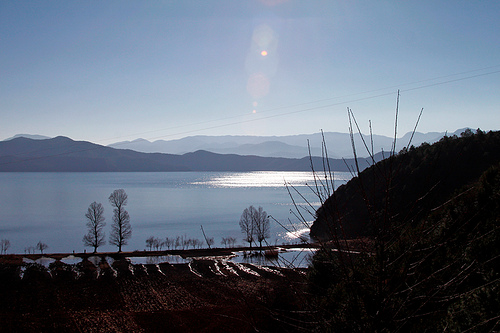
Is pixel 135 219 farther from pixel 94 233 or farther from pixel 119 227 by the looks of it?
pixel 94 233

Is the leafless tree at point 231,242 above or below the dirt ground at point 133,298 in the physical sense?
below

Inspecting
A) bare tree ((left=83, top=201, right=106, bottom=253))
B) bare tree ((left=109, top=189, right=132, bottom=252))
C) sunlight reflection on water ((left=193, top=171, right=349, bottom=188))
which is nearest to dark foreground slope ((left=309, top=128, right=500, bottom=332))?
bare tree ((left=109, top=189, right=132, bottom=252))

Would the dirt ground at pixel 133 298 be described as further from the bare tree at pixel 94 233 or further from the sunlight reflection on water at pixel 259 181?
the sunlight reflection on water at pixel 259 181

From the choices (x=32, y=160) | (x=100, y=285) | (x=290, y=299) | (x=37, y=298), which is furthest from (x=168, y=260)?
(x=32, y=160)

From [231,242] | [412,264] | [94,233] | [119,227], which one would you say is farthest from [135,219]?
[412,264]

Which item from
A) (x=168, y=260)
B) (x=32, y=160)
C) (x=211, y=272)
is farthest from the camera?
(x=32, y=160)

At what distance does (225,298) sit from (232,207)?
40.8 m

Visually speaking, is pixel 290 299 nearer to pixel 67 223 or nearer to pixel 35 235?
pixel 35 235

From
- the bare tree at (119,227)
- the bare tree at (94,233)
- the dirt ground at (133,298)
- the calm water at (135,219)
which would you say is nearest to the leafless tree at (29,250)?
Result: the calm water at (135,219)

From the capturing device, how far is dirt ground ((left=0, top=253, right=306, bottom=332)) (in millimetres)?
10773

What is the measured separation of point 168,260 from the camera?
23938mm

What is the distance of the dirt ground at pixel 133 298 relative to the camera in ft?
35.3

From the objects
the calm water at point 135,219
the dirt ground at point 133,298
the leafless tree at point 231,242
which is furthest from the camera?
the calm water at point 135,219

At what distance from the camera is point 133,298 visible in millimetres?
14352
